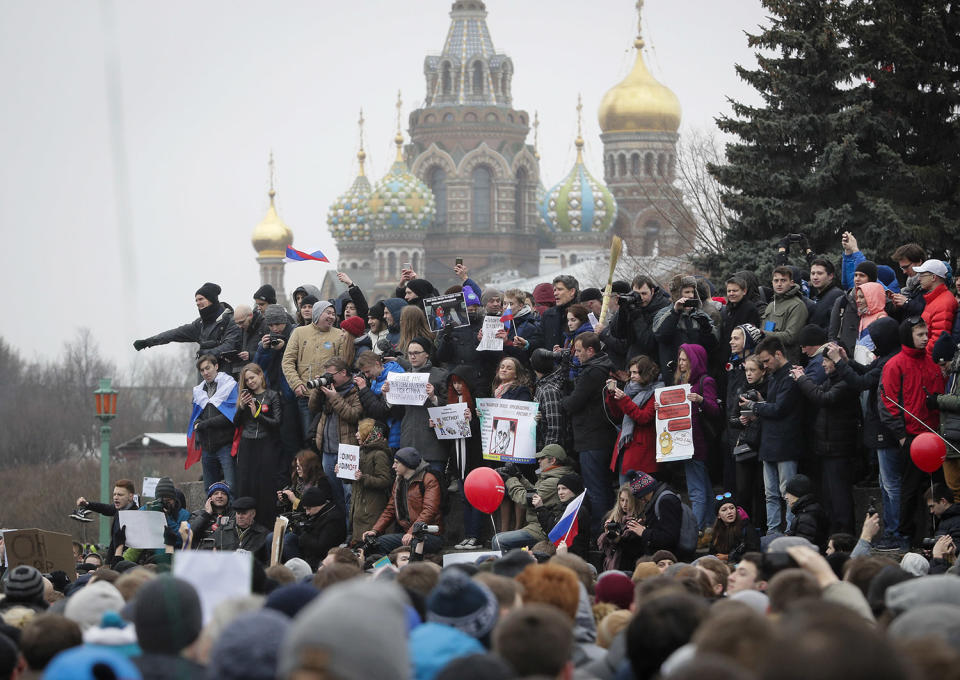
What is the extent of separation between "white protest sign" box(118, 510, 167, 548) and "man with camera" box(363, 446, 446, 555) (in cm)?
171

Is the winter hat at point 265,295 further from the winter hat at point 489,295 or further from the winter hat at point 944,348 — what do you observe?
the winter hat at point 944,348

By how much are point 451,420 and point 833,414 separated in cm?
325

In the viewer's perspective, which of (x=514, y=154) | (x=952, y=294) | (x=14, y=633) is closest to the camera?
(x=14, y=633)

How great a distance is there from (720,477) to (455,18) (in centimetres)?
10750

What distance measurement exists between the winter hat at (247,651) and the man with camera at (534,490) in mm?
6900

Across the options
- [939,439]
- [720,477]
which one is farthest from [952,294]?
[720,477]

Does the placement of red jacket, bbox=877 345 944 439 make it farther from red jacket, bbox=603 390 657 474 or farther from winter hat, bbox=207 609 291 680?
winter hat, bbox=207 609 291 680

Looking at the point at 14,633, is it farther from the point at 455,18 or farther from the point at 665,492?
the point at 455,18

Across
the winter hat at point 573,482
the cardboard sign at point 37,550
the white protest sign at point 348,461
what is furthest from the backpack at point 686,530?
the cardboard sign at point 37,550

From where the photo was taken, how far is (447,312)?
1364 cm

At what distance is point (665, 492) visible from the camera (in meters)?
11.1

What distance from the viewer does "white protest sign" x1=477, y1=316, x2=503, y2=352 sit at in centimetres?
1326

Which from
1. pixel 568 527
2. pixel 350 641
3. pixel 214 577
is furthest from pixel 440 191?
pixel 350 641

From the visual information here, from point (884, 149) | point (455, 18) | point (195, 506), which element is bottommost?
point (195, 506)
